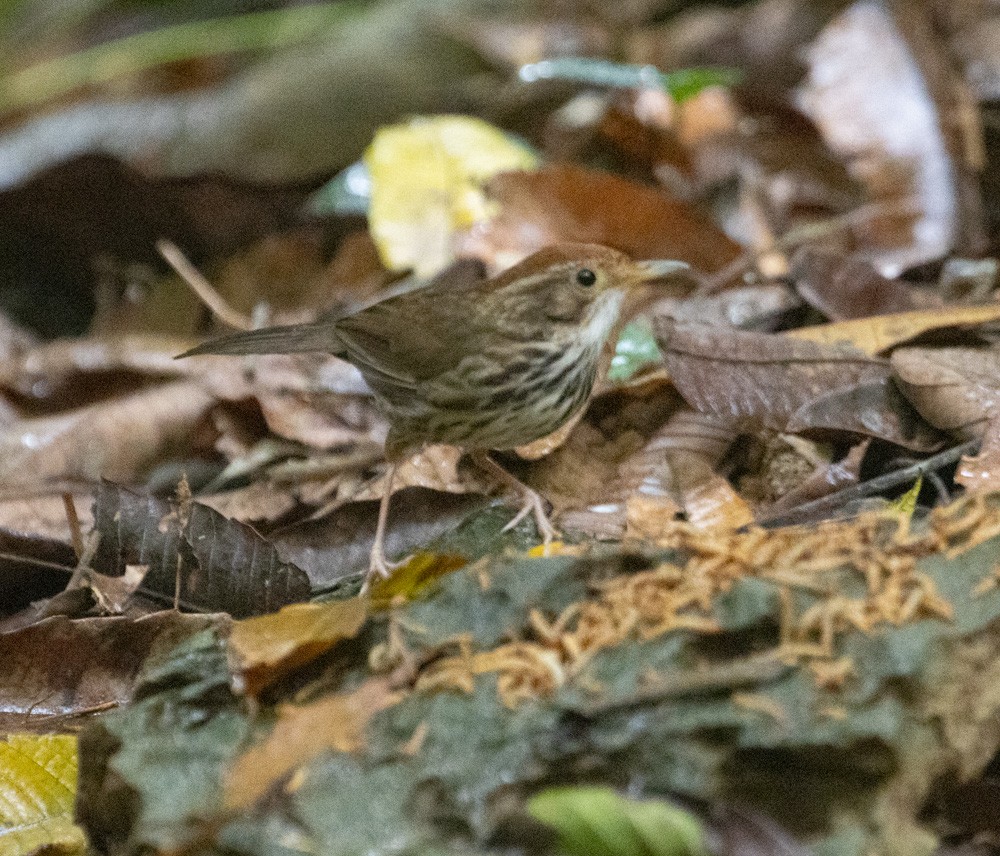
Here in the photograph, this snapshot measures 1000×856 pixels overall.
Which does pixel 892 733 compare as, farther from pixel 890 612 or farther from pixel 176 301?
pixel 176 301

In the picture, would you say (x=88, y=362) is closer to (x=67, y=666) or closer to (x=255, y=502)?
(x=255, y=502)

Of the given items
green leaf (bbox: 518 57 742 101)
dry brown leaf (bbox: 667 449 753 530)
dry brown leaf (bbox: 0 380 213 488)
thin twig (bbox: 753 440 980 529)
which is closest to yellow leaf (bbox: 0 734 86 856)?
dry brown leaf (bbox: 667 449 753 530)

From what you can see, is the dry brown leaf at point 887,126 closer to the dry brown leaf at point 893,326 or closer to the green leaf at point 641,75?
the green leaf at point 641,75

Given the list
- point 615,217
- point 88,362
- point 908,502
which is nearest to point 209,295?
point 88,362

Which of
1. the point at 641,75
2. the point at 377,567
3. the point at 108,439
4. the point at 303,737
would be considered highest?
the point at 641,75

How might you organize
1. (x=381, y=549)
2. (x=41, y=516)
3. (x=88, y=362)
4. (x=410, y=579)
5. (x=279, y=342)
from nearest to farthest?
1. (x=410, y=579)
2. (x=381, y=549)
3. (x=279, y=342)
4. (x=41, y=516)
5. (x=88, y=362)

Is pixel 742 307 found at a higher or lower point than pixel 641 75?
lower

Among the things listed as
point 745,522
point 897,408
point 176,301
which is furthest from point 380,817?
point 176,301
